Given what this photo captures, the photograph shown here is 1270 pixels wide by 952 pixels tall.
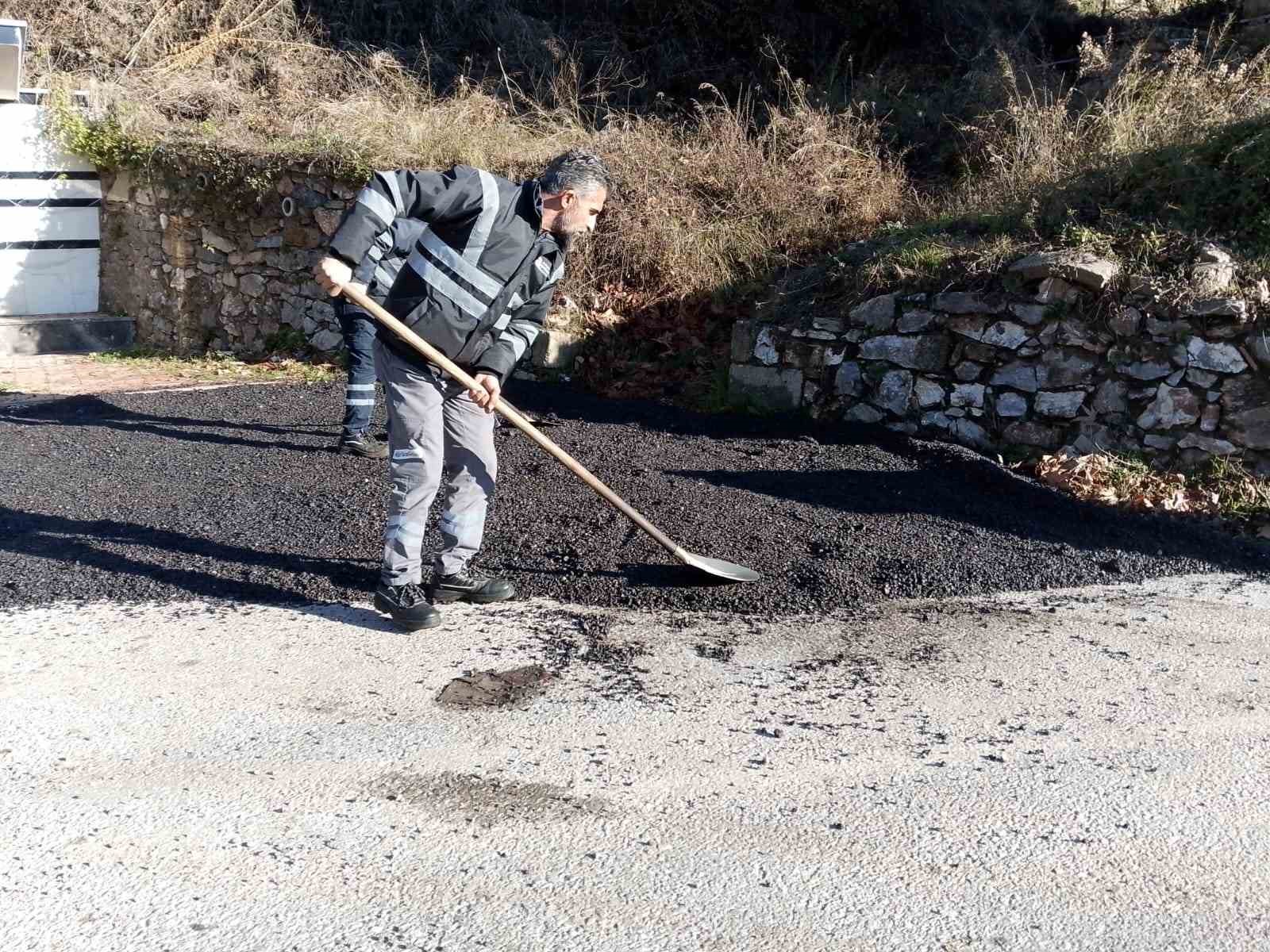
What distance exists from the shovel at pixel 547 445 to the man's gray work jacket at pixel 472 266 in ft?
0.33

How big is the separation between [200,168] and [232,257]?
0.82m

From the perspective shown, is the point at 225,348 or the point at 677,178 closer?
the point at 677,178

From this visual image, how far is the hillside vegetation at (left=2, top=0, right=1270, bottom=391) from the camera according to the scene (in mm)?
7379

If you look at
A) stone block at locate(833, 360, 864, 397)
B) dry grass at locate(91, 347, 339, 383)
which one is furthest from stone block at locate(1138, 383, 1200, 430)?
dry grass at locate(91, 347, 339, 383)

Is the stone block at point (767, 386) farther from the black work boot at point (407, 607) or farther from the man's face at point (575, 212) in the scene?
the black work boot at point (407, 607)

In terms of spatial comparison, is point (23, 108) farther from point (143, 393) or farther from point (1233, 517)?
point (1233, 517)

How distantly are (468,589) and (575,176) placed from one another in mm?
1648

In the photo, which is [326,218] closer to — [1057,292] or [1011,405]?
Answer: [1011,405]

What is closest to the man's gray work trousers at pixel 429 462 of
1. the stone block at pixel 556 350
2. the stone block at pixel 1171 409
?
the stone block at pixel 1171 409

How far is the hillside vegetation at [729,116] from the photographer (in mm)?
7379

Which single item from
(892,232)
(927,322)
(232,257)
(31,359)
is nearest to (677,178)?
(892,232)

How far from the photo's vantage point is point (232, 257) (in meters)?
10.7

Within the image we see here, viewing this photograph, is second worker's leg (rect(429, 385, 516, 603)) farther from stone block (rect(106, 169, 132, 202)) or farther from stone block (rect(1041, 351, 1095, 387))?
stone block (rect(106, 169, 132, 202))

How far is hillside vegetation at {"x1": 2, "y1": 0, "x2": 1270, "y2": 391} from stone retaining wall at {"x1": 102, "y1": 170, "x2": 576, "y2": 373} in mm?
303
